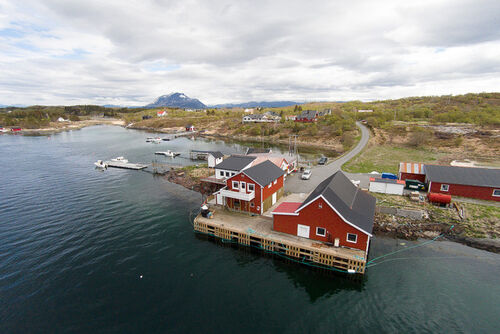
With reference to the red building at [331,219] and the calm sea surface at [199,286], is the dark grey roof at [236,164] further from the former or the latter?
the red building at [331,219]

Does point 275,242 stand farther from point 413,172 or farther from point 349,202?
point 413,172

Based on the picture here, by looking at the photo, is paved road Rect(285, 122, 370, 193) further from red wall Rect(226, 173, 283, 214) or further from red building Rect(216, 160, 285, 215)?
red wall Rect(226, 173, 283, 214)

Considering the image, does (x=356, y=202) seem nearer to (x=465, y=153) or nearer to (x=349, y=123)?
(x=465, y=153)

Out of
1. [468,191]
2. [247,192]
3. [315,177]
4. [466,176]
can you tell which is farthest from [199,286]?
[466,176]

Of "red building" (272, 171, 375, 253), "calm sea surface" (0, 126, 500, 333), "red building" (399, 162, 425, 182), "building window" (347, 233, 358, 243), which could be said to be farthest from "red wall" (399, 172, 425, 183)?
"building window" (347, 233, 358, 243)

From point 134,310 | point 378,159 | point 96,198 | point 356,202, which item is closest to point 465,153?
point 378,159
